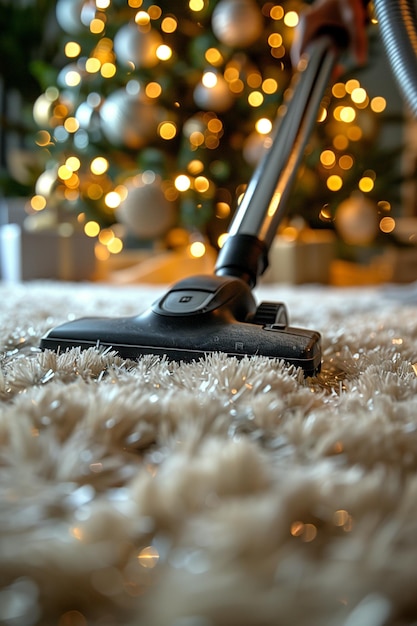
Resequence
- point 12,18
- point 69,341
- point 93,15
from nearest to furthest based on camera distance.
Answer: point 69,341 < point 93,15 < point 12,18

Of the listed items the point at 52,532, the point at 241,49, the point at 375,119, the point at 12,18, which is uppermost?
the point at 12,18

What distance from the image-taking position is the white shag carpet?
0.59 feet

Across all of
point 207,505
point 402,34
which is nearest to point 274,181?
point 402,34

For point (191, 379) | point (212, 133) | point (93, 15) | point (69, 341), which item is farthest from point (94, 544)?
point (93, 15)

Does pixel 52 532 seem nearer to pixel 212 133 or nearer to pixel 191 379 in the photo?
pixel 191 379

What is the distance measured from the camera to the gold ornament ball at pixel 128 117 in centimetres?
Answer: 172

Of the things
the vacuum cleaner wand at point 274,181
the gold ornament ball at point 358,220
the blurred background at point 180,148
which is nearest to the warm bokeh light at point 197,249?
the blurred background at point 180,148

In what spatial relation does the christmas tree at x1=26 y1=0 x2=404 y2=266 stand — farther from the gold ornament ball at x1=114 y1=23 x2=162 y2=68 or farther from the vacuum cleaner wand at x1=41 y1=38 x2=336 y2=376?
the vacuum cleaner wand at x1=41 y1=38 x2=336 y2=376

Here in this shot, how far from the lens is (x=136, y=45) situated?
1.69 meters

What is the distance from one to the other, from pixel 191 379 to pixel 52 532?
0.19 metres

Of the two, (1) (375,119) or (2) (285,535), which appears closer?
(2) (285,535)

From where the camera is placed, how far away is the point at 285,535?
21 centimetres

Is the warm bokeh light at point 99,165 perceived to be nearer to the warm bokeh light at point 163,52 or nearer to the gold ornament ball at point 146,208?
the gold ornament ball at point 146,208

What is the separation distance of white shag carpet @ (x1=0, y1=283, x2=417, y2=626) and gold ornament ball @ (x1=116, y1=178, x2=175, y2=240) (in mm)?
1390
